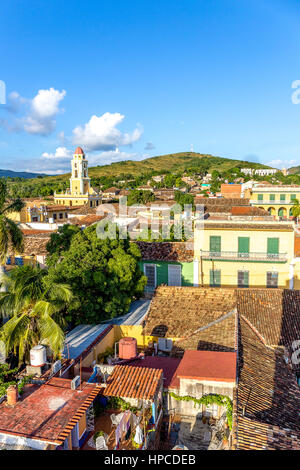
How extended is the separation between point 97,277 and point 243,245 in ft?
32.9

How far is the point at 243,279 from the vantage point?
20.9m

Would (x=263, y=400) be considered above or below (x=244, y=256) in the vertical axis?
below

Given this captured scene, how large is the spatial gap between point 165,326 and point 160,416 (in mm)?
5709

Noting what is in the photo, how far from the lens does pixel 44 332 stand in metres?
10.0

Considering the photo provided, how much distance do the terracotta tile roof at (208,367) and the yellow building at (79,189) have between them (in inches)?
2281

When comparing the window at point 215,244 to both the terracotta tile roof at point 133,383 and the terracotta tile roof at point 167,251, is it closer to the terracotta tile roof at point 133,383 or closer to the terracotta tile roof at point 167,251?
the terracotta tile roof at point 167,251

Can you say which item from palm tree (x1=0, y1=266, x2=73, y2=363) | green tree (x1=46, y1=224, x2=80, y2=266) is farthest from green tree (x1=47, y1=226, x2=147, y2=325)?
palm tree (x1=0, y1=266, x2=73, y2=363)

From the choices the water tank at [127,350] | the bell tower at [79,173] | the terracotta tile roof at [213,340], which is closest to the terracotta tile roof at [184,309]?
the terracotta tile roof at [213,340]

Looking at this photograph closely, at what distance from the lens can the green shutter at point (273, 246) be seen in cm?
2047

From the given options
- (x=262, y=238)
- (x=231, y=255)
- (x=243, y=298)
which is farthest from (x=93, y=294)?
(x=262, y=238)

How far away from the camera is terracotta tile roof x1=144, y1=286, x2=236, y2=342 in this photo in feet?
45.8

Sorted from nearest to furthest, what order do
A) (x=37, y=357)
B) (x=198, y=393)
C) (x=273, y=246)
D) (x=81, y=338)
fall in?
(x=198, y=393) → (x=37, y=357) → (x=81, y=338) → (x=273, y=246)

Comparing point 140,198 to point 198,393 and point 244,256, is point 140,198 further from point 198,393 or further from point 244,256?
point 198,393

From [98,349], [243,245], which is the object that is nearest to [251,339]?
[98,349]
